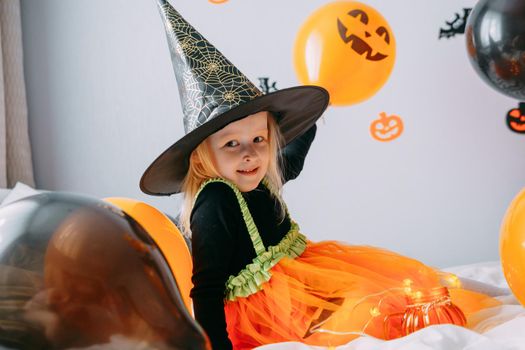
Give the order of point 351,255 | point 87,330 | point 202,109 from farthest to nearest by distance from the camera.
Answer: point 351,255 < point 202,109 < point 87,330

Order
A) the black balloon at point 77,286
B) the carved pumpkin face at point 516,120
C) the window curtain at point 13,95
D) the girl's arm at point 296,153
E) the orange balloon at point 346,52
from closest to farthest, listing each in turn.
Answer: the black balloon at point 77,286 < the orange balloon at point 346,52 < the girl's arm at point 296,153 < the carved pumpkin face at point 516,120 < the window curtain at point 13,95

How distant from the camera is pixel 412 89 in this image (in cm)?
218

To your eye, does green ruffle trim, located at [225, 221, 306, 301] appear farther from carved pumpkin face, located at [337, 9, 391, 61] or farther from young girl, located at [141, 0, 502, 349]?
carved pumpkin face, located at [337, 9, 391, 61]

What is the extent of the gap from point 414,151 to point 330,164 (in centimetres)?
29

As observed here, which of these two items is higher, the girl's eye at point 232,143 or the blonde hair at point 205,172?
the girl's eye at point 232,143

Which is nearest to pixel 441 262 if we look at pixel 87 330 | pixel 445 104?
pixel 445 104

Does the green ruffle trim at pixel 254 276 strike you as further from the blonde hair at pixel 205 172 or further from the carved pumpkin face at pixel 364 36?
the carved pumpkin face at pixel 364 36

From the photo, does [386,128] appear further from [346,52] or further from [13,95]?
[13,95]

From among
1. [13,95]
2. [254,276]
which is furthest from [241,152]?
[13,95]

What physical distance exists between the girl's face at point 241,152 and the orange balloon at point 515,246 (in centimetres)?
50

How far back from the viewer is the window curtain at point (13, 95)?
2.37 metres

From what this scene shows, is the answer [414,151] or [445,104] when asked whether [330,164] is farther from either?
[445,104]

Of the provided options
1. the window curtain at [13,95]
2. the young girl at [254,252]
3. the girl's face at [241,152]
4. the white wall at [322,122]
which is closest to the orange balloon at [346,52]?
the young girl at [254,252]

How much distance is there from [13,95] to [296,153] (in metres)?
1.29
